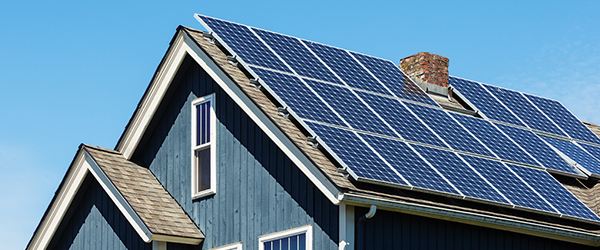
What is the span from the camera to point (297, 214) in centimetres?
1702

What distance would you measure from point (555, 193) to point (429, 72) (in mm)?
5817

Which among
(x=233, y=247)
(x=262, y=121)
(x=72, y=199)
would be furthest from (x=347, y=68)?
(x=72, y=199)

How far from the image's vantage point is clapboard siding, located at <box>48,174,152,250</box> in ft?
65.8

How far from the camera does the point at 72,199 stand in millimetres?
21500

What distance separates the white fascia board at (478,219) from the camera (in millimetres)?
15879

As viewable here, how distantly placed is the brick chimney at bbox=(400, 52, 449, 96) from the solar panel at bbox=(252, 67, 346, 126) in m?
5.44

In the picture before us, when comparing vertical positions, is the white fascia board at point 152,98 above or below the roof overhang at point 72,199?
above

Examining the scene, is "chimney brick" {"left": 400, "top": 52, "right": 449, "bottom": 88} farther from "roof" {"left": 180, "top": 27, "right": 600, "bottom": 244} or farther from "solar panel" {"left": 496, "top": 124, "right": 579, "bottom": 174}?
"roof" {"left": 180, "top": 27, "right": 600, "bottom": 244}

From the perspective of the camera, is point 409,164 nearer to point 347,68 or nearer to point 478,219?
point 478,219

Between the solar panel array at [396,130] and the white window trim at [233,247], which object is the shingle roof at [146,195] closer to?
the white window trim at [233,247]

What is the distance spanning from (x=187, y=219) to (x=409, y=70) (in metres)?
7.90

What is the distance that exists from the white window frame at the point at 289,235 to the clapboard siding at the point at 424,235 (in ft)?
3.23

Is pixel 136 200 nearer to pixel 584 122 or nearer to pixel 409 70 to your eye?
pixel 409 70

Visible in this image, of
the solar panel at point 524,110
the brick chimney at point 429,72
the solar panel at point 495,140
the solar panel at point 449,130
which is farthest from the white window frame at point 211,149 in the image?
the solar panel at point 524,110
